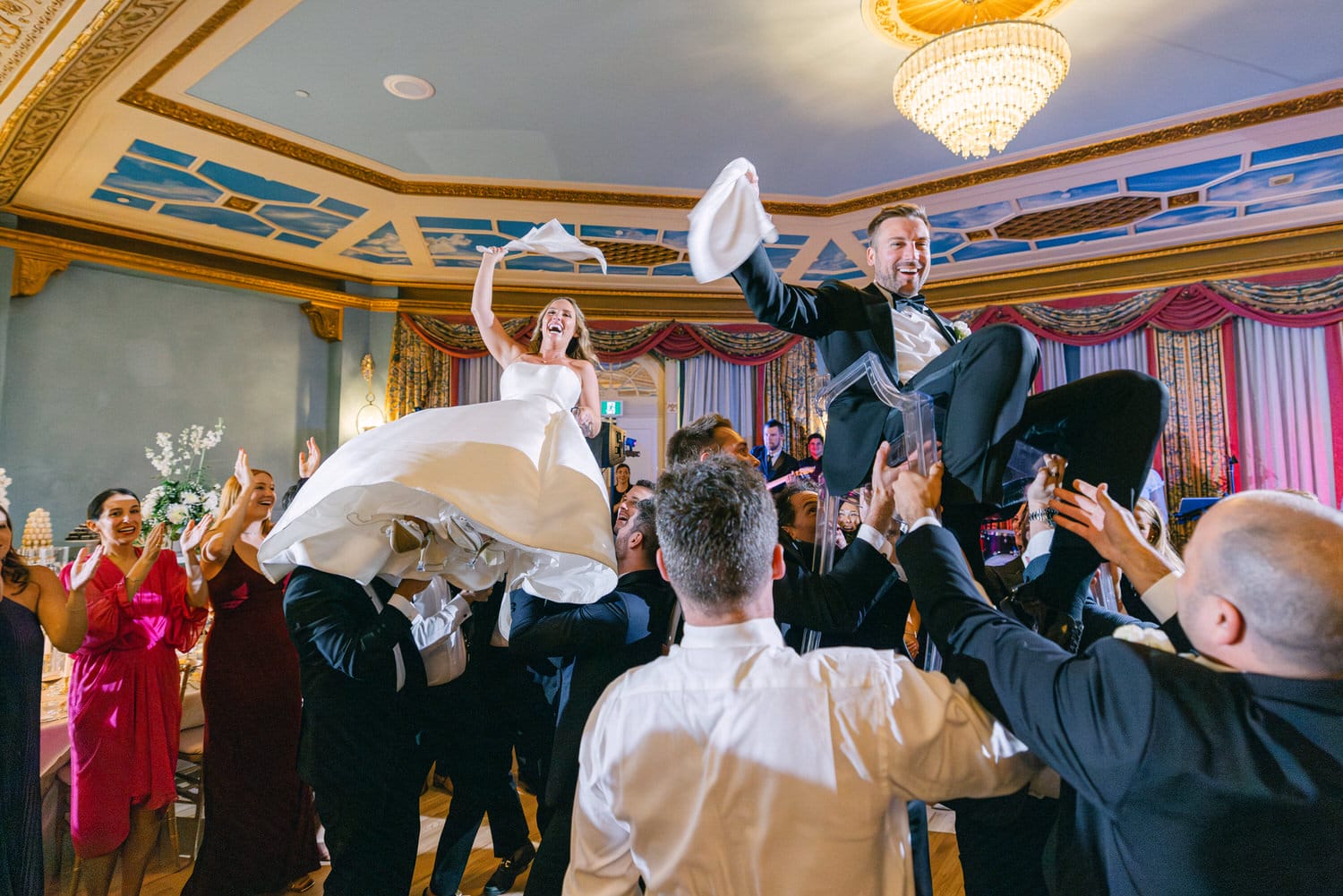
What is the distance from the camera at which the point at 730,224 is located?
1.44 meters

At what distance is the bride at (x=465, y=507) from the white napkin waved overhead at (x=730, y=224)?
2.10 feet

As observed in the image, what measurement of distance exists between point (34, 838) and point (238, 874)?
2.41 ft

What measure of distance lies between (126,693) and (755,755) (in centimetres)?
291

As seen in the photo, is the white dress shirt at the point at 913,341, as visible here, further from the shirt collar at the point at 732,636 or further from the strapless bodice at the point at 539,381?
the strapless bodice at the point at 539,381

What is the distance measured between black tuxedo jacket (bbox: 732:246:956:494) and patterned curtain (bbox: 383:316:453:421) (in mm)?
7326

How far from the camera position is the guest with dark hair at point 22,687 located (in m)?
2.42

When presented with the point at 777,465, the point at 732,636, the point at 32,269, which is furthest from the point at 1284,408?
the point at 32,269

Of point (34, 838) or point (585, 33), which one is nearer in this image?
point (34, 838)

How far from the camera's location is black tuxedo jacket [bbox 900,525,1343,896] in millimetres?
915

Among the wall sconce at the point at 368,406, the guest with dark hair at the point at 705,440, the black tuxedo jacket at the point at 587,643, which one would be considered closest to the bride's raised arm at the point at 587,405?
the guest with dark hair at the point at 705,440

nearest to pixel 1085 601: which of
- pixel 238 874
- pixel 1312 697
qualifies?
pixel 1312 697

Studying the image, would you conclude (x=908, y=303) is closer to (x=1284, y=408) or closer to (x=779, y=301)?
(x=779, y=301)

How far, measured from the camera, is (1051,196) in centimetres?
659

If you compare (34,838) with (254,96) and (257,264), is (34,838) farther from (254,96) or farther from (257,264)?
(257,264)
